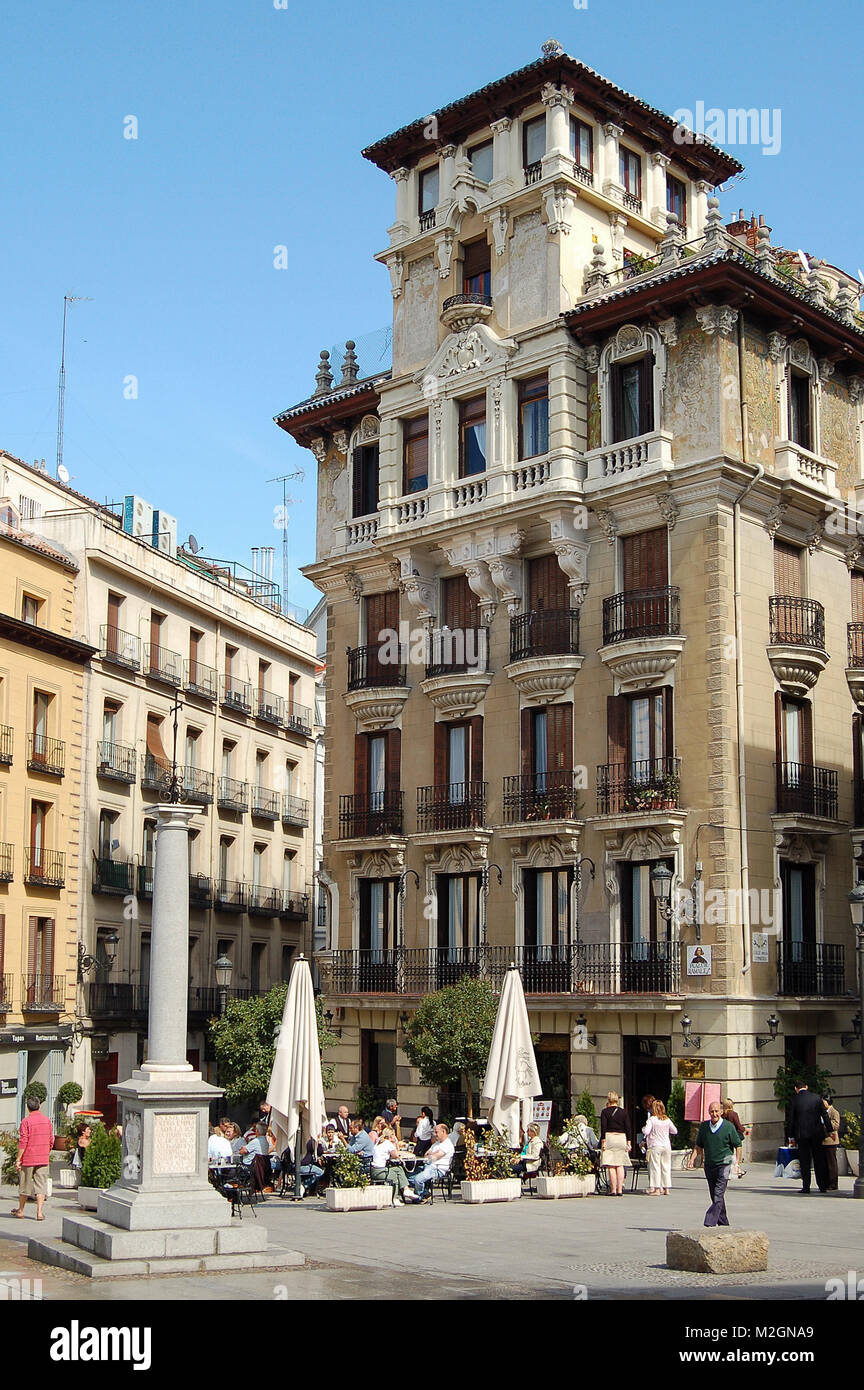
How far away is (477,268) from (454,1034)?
1917 centimetres

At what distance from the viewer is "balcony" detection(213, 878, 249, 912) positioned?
171 ft

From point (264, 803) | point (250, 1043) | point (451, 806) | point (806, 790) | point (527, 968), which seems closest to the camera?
point (806, 790)

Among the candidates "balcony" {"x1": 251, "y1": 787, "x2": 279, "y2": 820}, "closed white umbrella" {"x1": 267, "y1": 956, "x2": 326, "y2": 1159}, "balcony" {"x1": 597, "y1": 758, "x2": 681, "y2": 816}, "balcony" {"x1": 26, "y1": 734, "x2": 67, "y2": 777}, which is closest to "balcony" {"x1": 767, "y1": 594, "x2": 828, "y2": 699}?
"balcony" {"x1": 597, "y1": 758, "x2": 681, "y2": 816}

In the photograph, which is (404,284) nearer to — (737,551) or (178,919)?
(737,551)

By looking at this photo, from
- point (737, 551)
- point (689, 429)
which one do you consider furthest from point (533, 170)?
point (737, 551)

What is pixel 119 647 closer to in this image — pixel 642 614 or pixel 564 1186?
pixel 642 614

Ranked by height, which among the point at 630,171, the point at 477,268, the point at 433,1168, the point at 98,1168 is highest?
the point at 630,171

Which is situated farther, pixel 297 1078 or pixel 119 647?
pixel 119 647

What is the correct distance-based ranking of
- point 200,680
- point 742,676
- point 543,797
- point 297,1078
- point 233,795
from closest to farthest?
point 297,1078 < point 742,676 < point 543,797 < point 200,680 < point 233,795

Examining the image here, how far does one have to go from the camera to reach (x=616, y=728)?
35375mm

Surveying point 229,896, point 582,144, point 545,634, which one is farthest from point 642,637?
point 229,896

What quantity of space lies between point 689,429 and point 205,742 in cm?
2334

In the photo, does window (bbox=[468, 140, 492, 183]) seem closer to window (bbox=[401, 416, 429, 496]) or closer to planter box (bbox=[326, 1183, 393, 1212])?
window (bbox=[401, 416, 429, 496])

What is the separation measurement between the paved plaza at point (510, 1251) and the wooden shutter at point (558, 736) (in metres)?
11.7
